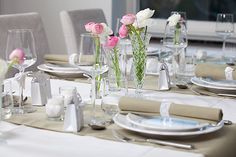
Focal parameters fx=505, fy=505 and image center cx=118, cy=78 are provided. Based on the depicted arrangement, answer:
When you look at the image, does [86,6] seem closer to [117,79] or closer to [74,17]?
[74,17]

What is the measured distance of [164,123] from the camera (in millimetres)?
1229

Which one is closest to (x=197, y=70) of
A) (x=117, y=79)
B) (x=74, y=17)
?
Answer: (x=117, y=79)

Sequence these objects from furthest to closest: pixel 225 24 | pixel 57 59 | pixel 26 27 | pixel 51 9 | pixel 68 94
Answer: pixel 51 9, pixel 26 27, pixel 225 24, pixel 57 59, pixel 68 94

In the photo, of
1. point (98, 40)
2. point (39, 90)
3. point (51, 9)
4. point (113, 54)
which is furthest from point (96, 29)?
point (51, 9)

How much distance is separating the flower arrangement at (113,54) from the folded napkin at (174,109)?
0.80 ft

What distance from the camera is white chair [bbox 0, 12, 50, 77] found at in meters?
Answer: 2.28

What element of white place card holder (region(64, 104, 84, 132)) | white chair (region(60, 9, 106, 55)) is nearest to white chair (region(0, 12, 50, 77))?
white chair (region(60, 9, 106, 55))

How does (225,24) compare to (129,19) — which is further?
(225,24)

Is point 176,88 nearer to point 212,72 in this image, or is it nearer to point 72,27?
point 212,72

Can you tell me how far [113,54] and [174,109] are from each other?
40 centimetres

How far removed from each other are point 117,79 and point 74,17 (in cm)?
117

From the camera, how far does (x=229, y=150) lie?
1.19 metres

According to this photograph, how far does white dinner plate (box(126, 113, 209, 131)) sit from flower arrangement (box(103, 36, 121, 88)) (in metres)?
0.29

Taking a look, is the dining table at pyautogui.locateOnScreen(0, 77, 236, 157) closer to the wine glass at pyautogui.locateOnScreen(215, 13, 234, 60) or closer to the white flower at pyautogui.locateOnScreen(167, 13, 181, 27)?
the white flower at pyautogui.locateOnScreen(167, 13, 181, 27)
